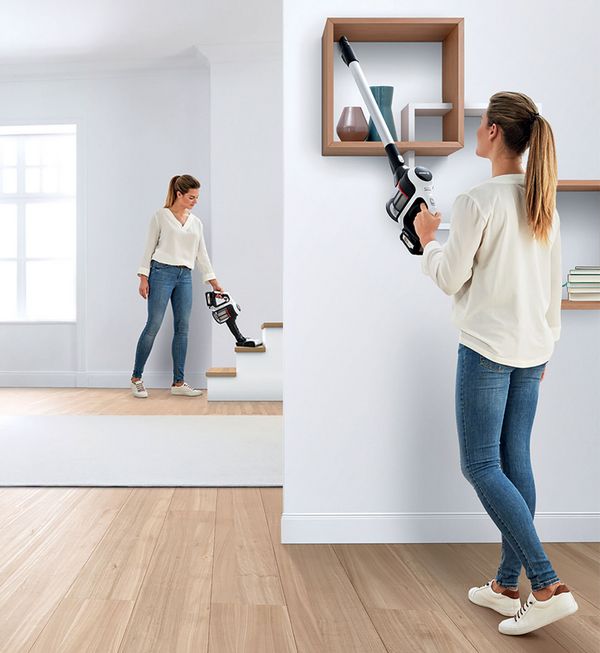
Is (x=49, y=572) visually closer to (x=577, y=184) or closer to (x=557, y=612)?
(x=557, y=612)

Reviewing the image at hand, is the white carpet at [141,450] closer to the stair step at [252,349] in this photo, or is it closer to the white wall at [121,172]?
the stair step at [252,349]

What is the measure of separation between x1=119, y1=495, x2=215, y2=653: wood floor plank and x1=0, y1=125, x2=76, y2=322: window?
4.50m

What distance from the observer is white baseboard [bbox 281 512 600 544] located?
2.01m

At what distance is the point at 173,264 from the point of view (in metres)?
5.11

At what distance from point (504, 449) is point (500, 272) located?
394 millimetres

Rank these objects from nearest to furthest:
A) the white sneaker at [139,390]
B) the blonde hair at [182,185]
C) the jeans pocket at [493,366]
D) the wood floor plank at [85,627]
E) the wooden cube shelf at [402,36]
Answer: the wood floor plank at [85,627] → the jeans pocket at [493,366] → the wooden cube shelf at [402,36] → the blonde hair at [182,185] → the white sneaker at [139,390]

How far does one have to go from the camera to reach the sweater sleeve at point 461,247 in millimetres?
1426

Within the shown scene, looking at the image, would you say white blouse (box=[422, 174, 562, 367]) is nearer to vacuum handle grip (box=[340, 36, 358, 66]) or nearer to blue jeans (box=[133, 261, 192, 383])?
vacuum handle grip (box=[340, 36, 358, 66])

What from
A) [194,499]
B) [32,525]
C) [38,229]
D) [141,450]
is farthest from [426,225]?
[38,229]

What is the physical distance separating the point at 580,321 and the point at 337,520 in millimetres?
905

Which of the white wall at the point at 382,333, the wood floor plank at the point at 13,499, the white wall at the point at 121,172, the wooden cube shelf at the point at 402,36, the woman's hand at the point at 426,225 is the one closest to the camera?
the woman's hand at the point at 426,225

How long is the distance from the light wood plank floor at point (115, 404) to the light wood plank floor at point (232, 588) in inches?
84.2

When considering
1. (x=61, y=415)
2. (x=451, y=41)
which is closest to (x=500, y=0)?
(x=451, y=41)

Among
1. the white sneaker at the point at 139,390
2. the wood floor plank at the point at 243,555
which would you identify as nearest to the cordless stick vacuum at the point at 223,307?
the white sneaker at the point at 139,390
